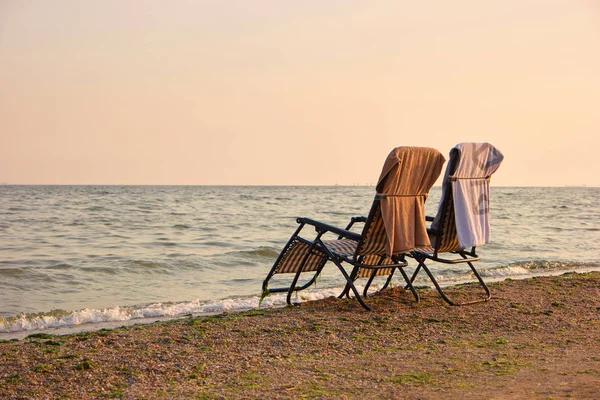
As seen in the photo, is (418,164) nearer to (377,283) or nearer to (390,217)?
(390,217)

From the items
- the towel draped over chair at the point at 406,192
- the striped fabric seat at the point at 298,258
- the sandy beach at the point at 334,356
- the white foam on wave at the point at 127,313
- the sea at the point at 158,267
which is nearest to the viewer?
the sandy beach at the point at 334,356

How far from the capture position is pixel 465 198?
611cm

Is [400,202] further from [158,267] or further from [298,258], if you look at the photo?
[158,267]

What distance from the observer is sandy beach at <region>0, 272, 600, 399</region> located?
369cm

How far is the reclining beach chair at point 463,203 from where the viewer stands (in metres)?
6.04

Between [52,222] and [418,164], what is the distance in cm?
1828

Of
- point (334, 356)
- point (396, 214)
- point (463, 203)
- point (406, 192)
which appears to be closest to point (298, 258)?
point (396, 214)

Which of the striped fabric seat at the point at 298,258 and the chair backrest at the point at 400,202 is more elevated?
the chair backrest at the point at 400,202

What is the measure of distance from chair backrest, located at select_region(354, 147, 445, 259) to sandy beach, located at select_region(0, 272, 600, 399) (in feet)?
2.16

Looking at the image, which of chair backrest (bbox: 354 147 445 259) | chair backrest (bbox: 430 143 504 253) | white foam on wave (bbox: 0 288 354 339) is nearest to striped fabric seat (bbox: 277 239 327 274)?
chair backrest (bbox: 354 147 445 259)

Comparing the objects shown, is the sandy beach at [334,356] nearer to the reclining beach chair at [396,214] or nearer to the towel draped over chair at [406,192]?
the reclining beach chair at [396,214]

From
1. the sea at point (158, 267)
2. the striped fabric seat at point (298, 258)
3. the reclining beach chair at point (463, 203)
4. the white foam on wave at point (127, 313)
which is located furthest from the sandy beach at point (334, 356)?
the sea at point (158, 267)

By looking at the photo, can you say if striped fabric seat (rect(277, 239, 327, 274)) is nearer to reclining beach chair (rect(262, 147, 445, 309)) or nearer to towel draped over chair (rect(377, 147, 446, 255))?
reclining beach chair (rect(262, 147, 445, 309))

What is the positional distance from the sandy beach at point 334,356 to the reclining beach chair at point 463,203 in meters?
0.62
